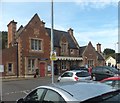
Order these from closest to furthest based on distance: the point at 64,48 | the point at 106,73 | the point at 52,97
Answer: the point at 52,97
the point at 106,73
the point at 64,48

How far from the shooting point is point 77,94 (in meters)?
5.18

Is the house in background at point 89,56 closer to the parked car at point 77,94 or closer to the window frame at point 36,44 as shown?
the window frame at point 36,44

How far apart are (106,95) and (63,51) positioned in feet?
144

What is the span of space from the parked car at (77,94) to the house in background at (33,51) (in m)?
32.8

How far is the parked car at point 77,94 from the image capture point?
4980mm

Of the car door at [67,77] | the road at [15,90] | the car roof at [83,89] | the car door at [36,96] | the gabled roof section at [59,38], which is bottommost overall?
the road at [15,90]

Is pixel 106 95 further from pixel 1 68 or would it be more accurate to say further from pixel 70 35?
pixel 70 35

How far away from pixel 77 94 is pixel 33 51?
122 ft

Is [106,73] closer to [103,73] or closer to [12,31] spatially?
[103,73]

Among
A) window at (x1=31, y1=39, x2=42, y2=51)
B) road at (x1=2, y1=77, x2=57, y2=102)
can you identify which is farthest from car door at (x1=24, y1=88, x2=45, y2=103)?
window at (x1=31, y1=39, x2=42, y2=51)

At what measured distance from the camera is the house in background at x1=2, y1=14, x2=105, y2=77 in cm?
3938

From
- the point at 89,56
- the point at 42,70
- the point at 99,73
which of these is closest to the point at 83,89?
the point at 99,73

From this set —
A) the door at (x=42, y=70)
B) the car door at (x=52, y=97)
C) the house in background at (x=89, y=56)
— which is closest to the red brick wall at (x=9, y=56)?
the door at (x=42, y=70)

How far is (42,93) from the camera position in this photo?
605 cm
